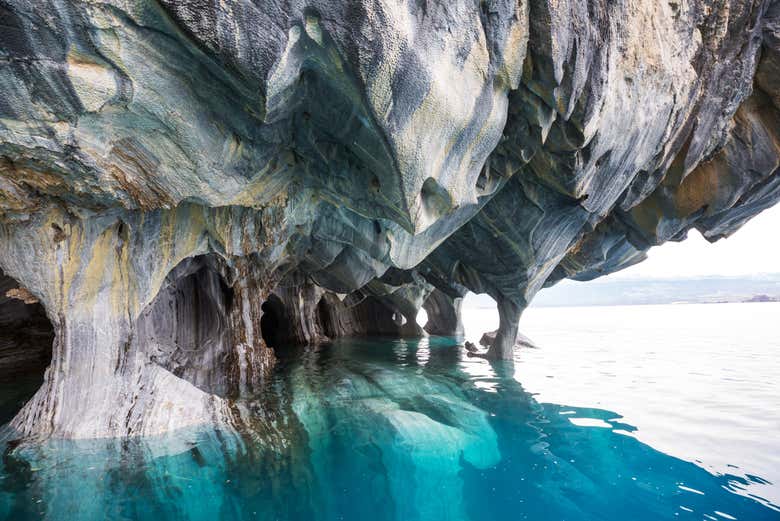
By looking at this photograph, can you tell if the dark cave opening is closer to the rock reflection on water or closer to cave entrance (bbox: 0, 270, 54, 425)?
the rock reflection on water

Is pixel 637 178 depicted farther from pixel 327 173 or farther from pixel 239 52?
A: pixel 239 52

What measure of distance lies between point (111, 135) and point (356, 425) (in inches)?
214

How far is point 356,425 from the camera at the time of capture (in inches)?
278

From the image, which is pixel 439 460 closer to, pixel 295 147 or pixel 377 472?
pixel 377 472

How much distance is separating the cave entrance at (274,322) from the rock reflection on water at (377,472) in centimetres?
1277

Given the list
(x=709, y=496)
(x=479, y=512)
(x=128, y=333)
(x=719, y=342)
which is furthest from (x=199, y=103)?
(x=719, y=342)

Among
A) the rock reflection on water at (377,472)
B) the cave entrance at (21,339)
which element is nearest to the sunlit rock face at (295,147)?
the rock reflection on water at (377,472)

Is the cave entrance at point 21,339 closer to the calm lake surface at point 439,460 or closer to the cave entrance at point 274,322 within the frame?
the calm lake surface at point 439,460

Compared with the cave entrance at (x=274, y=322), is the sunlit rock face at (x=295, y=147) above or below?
above

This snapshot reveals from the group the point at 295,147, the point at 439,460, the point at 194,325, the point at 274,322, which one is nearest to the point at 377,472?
the point at 439,460

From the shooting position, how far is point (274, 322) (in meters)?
22.3

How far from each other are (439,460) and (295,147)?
5.11 m

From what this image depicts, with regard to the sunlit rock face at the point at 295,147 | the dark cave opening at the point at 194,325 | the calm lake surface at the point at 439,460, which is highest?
the sunlit rock face at the point at 295,147

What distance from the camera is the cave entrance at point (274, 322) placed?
67.0 feet
